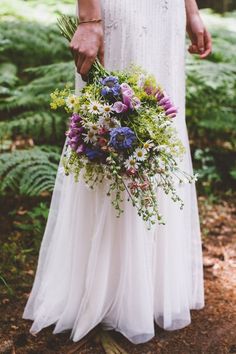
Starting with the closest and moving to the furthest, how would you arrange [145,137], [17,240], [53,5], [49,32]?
[145,137] < [17,240] < [49,32] < [53,5]

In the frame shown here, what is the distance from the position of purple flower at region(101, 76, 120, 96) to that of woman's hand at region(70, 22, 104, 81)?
11cm

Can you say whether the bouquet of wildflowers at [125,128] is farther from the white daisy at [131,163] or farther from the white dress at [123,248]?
the white dress at [123,248]

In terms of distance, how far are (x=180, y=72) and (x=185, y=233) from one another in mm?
796

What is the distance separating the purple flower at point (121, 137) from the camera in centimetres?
168

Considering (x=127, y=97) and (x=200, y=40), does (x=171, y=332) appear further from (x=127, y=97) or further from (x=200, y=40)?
(x=200, y=40)

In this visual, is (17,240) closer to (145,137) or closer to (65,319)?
(65,319)

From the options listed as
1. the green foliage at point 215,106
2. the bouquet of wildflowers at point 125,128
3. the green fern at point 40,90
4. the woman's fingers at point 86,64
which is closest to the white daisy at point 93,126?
the bouquet of wildflowers at point 125,128

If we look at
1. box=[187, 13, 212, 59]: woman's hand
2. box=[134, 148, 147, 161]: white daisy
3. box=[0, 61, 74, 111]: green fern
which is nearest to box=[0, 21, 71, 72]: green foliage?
box=[0, 61, 74, 111]: green fern

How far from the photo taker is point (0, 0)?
182 inches

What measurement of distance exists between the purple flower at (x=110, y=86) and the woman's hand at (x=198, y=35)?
793mm

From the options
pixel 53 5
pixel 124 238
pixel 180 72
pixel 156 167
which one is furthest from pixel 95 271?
pixel 53 5

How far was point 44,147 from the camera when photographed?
354 cm

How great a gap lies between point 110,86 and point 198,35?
824mm

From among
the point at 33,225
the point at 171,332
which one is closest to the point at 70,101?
the point at 171,332
